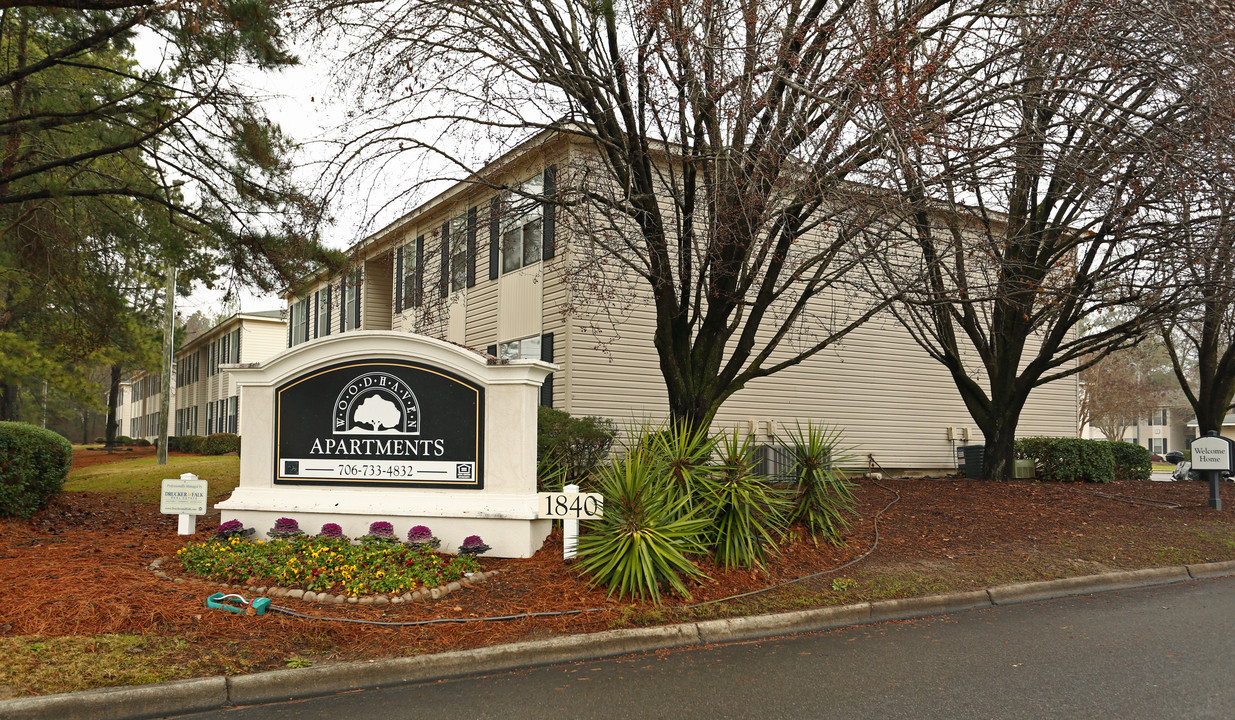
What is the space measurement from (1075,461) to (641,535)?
1289 cm

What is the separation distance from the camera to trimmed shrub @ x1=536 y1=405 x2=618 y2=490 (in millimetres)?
10000

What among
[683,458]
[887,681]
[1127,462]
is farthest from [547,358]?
[1127,462]

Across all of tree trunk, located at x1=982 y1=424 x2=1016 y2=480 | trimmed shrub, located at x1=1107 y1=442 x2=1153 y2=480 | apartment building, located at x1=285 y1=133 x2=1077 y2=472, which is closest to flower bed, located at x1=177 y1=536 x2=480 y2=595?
apartment building, located at x1=285 y1=133 x2=1077 y2=472

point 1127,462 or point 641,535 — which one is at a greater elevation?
point 1127,462

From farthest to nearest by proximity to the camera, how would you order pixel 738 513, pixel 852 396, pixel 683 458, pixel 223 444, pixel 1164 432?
1. pixel 1164 432
2. pixel 223 444
3. pixel 852 396
4. pixel 683 458
5. pixel 738 513

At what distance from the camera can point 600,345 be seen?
15.7 m

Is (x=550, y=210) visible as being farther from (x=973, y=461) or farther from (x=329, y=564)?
(x=973, y=461)

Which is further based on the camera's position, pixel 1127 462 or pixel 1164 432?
pixel 1164 432

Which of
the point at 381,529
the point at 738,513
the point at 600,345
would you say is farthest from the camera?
the point at 600,345

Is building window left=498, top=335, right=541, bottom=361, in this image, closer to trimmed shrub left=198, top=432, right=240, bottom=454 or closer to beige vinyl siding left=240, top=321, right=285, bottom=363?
trimmed shrub left=198, top=432, right=240, bottom=454

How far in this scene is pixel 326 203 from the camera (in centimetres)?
1131

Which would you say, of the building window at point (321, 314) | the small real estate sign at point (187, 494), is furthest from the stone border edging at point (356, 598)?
the building window at point (321, 314)

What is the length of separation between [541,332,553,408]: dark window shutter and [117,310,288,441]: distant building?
17.3 m

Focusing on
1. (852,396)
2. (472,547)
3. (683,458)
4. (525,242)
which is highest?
(525,242)
